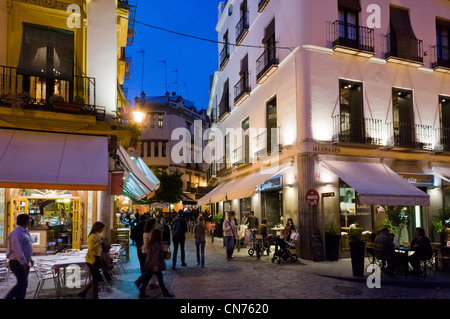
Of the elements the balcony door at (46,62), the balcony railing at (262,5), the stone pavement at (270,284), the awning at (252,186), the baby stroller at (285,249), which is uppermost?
the balcony railing at (262,5)

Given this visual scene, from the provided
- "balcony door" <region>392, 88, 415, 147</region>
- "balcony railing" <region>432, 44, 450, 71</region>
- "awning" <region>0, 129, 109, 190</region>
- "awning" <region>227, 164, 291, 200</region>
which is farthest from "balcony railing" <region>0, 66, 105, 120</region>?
"balcony railing" <region>432, 44, 450, 71</region>

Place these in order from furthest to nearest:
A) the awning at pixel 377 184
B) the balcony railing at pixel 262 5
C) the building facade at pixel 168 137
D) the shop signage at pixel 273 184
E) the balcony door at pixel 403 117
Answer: the building facade at pixel 168 137, the balcony railing at pixel 262 5, the shop signage at pixel 273 184, the balcony door at pixel 403 117, the awning at pixel 377 184

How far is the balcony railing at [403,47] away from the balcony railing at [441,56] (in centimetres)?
122

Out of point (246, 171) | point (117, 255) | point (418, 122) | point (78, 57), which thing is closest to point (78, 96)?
point (78, 57)

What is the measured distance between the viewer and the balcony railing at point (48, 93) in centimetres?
1080

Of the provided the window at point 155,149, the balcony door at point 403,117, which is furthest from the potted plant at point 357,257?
the window at point 155,149

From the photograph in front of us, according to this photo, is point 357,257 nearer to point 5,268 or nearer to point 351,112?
point 351,112

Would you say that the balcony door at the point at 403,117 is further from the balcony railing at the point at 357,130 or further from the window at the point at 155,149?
the window at the point at 155,149

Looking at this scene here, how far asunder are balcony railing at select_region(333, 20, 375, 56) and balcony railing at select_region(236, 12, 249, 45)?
6.49m

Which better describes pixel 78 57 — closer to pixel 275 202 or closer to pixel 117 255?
pixel 117 255

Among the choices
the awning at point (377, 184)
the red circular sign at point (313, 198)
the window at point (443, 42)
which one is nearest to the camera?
the awning at point (377, 184)

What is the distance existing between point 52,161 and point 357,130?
11.1 m

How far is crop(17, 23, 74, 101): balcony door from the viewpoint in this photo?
1146 centimetres

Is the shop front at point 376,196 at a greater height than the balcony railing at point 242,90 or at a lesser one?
lesser
